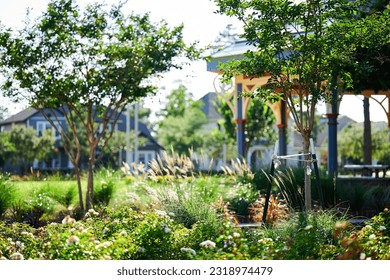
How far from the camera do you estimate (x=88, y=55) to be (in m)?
11.1

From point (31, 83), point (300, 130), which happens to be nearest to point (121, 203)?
point (31, 83)

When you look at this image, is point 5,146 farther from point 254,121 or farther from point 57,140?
point 254,121

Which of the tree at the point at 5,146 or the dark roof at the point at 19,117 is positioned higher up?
the dark roof at the point at 19,117

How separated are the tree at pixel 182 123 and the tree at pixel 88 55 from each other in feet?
77.9

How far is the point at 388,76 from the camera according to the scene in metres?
12.1

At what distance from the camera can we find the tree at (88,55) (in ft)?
35.1

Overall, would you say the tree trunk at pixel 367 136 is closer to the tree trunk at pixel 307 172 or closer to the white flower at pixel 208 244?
the tree trunk at pixel 307 172

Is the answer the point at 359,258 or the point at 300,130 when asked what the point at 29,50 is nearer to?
the point at 300,130

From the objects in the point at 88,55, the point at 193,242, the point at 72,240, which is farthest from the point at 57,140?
the point at 72,240

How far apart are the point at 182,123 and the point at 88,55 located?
25.7 metres

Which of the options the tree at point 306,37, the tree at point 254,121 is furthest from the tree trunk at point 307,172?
the tree at point 254,121

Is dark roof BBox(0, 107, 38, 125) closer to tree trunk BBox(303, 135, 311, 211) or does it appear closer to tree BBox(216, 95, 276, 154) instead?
tree BBox(216, 95, 276, 154)

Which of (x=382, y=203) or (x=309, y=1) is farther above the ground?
(x=309, y=1)
